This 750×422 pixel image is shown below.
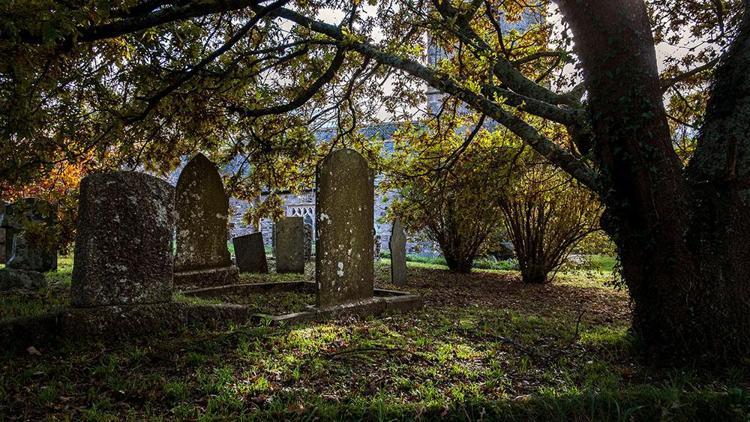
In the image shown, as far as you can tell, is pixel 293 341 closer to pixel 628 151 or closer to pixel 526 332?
pixel 526 332

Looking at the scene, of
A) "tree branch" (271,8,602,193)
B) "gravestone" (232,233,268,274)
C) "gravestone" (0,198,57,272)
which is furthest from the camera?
"gravestone" (232,233,268,274)

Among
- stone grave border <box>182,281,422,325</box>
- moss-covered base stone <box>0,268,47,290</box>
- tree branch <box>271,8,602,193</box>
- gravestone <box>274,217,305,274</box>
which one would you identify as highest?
tree branch <box>271,8,602,193</box>

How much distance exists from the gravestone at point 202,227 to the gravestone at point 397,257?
286 centimetres

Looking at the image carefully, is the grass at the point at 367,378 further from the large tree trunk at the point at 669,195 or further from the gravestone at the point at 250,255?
the gravestone at the point at 250,255

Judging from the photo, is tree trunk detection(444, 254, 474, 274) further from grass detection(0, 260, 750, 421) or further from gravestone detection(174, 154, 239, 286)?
grass detection(0, 260, 750, 421)

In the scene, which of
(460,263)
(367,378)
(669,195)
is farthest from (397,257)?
(669,195)

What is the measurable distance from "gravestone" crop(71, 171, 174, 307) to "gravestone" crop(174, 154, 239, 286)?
287cm

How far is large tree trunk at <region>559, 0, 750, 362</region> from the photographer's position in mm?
3396

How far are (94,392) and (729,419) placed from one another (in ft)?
12.3

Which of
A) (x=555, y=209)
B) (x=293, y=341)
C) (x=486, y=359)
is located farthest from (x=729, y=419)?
(x=555, y=209)

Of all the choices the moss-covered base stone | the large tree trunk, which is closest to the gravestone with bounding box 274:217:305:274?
the moss-covered base stone

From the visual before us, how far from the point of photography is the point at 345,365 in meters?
3.51

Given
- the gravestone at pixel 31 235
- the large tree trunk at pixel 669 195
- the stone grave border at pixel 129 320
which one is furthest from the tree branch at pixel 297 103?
the large tree trunk at pixel 669 195

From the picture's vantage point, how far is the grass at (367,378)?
262cm
